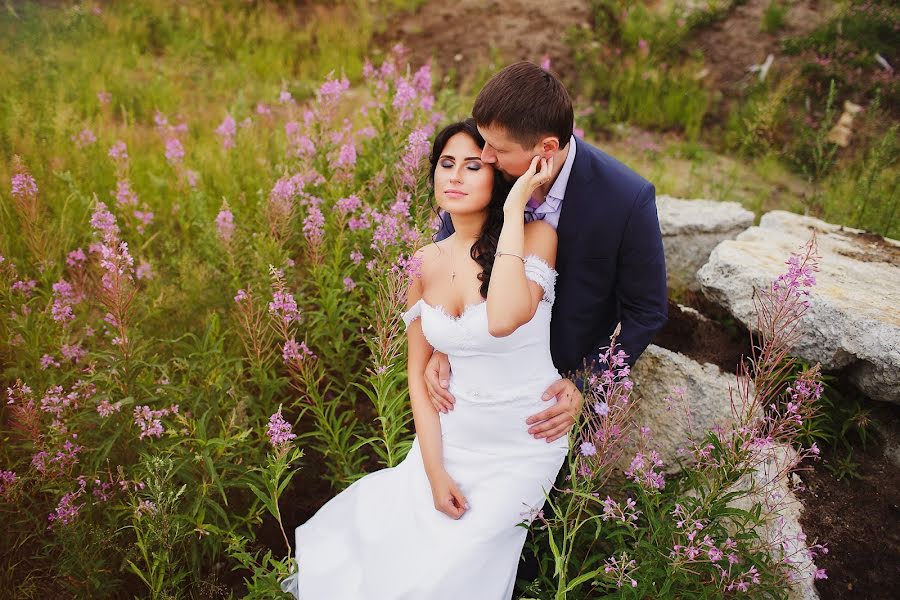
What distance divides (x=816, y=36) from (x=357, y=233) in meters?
7.77

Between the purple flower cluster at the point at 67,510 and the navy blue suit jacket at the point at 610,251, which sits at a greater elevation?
the navy blue suit jacket at the point at 610,251

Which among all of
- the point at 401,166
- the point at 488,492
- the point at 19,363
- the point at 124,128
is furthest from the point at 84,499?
the point at 124,128

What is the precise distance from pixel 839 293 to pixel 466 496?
2210 millimetres

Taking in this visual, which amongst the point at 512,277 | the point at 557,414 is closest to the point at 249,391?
the point at 557,414

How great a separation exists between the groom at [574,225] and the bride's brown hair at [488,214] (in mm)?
58

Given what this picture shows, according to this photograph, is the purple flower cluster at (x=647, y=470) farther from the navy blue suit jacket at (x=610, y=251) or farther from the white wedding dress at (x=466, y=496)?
the navy blue suit jacket at (x=610, y=251)

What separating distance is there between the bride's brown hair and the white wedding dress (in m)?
0.16

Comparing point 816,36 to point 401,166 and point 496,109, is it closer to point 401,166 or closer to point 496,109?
point 401,166

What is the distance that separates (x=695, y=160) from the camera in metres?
7.59

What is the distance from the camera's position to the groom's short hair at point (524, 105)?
2.50m

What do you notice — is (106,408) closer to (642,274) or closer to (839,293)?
(642,274)

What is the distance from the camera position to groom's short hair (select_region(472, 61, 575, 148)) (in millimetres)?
2504

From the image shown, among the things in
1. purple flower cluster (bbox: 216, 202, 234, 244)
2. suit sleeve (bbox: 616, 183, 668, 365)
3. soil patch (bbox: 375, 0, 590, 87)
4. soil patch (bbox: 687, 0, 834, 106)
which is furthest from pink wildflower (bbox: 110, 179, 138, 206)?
soil patch (bbox: 687, 0, 834, 106)

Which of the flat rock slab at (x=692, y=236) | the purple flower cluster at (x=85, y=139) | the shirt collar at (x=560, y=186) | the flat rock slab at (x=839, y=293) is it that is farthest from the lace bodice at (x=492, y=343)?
the purple flower cluster at (x=85, y=139)
